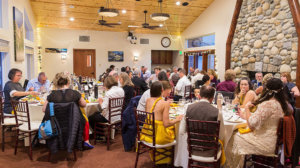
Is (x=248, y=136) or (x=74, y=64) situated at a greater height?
(x=74, y=64)

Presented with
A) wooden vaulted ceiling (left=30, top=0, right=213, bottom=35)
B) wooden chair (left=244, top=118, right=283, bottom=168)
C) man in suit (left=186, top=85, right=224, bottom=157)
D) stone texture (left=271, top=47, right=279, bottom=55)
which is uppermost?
wooden vaulted ceiling (left=30, top=0, right=213, bottom=35)

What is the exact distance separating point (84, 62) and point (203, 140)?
1068cm

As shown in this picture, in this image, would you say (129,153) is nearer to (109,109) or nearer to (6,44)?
(109,109)

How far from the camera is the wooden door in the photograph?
12.2 meters

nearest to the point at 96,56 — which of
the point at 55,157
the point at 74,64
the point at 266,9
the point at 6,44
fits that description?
the point at 74,64

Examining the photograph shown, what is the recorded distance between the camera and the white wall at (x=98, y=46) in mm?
11656

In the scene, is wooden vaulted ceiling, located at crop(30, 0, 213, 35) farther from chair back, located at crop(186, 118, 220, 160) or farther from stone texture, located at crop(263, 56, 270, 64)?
chair back, located at crop(186, 118, 220, 160)

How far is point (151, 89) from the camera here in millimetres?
3076

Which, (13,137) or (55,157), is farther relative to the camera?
(13,137)

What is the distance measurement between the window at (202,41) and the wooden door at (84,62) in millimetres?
5196

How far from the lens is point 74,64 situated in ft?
40.1

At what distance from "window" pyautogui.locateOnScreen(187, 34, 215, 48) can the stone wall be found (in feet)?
5.87

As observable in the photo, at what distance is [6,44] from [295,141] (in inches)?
233

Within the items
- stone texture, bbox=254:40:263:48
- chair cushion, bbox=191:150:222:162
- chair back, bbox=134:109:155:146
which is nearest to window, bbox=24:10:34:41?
chair back, bbox=134:109:155:146
